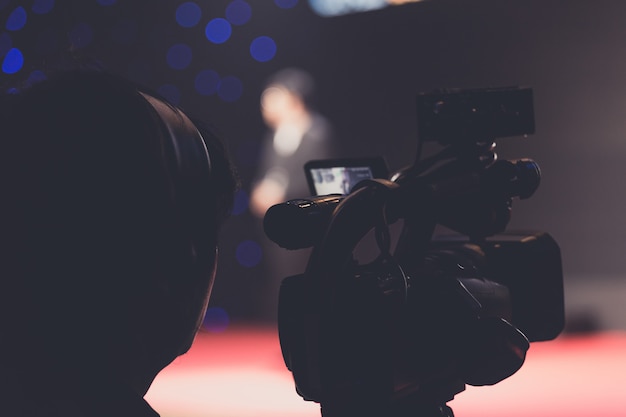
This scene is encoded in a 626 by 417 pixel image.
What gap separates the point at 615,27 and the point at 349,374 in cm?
352

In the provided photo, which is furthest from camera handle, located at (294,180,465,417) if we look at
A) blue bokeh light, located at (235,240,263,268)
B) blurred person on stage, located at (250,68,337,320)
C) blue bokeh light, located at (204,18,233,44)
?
blue bokeh light, located at (204,18,233,44)

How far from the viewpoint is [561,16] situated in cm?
366

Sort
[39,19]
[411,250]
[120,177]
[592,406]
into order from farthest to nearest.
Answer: [39,19]
[592,406]
[411,250]
[120,177]

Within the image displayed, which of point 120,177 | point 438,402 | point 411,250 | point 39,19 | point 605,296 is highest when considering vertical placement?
point 39,19

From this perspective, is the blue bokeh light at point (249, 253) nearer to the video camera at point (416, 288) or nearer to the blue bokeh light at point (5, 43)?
the blue bokeh light at point (5, 43)

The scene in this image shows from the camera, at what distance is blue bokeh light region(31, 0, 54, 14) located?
4.64 metres

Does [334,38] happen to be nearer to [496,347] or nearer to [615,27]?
[615,27]

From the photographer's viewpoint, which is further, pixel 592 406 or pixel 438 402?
pixel 592 406

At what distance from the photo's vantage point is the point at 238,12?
454 cm

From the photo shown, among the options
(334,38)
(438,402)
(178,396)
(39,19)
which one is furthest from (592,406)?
(39,19)

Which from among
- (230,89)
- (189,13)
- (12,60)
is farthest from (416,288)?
(12,60)

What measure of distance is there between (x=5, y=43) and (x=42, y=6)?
33 cm

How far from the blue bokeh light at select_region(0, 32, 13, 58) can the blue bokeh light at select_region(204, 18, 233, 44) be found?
126 cm

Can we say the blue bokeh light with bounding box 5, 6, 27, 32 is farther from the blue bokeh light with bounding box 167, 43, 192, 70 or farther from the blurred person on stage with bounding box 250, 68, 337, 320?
the blurred person on stage with bounding box 250, 68, 337, 320
